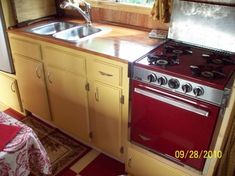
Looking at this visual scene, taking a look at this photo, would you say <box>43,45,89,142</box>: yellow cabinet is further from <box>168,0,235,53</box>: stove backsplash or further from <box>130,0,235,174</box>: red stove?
<box>168,0,235,53</box>: stove backsplash

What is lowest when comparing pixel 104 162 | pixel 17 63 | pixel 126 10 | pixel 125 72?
pixel 104 162

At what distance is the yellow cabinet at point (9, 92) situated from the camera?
8.11ft

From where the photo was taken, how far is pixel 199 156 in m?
1.45

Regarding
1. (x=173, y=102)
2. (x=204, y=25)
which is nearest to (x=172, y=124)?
(x=173, y=102)

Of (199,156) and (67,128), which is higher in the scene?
(199,156)

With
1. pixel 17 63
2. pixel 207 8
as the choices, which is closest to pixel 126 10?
pixel 207 8

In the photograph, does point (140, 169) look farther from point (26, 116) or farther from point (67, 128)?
point (26, 116)

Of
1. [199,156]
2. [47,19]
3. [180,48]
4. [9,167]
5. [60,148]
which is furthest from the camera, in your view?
[47,19]

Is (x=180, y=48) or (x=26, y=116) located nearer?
(x=180, y=48)

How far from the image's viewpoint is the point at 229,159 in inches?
57.3

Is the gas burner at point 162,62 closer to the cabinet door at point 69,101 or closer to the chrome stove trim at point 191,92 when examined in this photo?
the chrome stove trim at point 191,92

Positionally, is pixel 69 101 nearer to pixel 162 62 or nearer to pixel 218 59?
pixel 162 62

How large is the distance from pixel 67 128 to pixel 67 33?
2.79ft

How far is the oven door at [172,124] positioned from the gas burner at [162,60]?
16 cm
